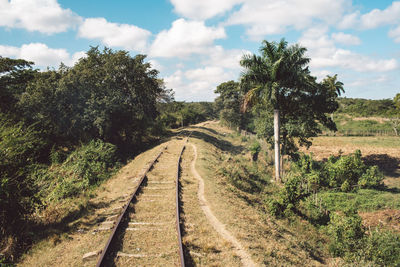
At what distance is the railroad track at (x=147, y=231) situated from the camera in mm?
6152

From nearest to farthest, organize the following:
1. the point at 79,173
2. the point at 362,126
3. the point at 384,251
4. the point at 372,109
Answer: the point at 384,251 < the point at 79,173 < the point at 362,126 < the point at 372,109

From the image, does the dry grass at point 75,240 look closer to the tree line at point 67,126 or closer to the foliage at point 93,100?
the tree line at point 67,126

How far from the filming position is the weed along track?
242 inches

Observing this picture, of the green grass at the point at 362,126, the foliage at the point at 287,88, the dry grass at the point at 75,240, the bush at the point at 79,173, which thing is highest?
the foliage at the point at 287,88

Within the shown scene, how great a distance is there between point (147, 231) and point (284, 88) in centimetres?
1626

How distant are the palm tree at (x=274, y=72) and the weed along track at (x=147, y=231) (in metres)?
10.4

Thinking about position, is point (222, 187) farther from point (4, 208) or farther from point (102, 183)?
point (4, 208)

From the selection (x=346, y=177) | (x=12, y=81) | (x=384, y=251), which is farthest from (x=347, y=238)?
(x=12, y=81)

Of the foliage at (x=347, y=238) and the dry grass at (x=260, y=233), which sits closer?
the dry grass at (x=260, y=233)

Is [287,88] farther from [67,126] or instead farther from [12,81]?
[12,81]

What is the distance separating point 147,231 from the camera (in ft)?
24.8

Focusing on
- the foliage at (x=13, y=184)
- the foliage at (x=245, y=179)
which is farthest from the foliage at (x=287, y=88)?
the foliage at (x=13, y=184)

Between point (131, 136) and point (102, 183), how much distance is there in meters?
14.0

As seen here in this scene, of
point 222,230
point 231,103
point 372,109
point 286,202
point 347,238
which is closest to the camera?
point 222,230
